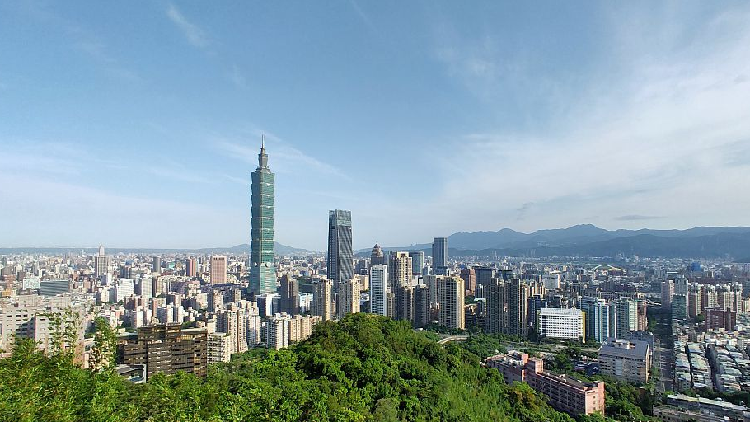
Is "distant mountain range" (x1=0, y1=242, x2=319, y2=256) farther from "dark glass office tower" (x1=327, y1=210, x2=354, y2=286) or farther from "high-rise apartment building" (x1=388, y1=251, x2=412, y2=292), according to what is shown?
"high-rise apartment building" (x1=388, y1=251, x2=412, y2=292)

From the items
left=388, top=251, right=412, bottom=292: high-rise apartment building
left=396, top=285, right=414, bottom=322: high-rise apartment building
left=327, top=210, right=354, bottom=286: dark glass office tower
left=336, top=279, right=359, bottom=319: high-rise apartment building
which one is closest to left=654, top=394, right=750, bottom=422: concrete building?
left=396, top=285, right=414, bottom=322: high-rise apartment building

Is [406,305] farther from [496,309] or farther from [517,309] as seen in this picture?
[517,309]

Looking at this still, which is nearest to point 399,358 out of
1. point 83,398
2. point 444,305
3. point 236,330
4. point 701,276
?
point 83,398

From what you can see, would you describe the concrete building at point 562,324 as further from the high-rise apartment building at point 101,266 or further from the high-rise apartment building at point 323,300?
the high-rise apartment building at point 101,266

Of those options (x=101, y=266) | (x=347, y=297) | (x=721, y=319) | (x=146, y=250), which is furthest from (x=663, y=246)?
(x=146, y=250)

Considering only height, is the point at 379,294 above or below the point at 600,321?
above
